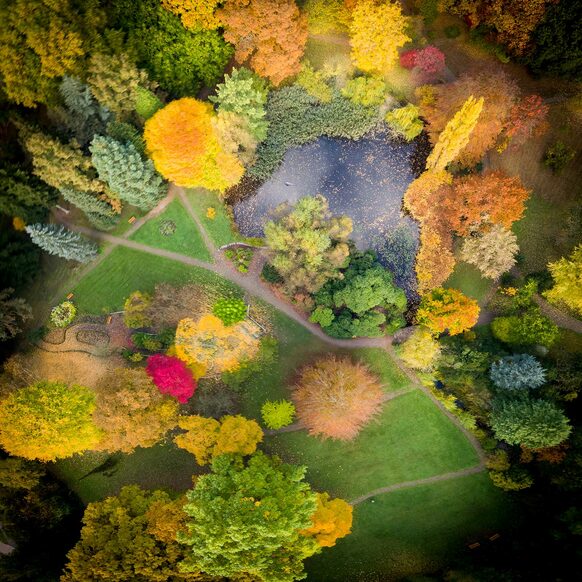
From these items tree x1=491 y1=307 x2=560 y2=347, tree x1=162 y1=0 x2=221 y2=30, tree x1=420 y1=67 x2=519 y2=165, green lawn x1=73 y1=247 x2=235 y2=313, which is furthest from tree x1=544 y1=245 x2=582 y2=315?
tree x1=162 y1=0 x2=221 y2=30

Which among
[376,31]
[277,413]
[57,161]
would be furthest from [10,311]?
[376,31]

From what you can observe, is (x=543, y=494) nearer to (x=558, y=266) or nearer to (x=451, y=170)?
(x=558, y=266)

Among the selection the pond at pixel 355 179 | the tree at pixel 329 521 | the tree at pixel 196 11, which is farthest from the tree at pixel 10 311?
the tree at pixel 329 521

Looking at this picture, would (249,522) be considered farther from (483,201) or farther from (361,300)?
(483,201)

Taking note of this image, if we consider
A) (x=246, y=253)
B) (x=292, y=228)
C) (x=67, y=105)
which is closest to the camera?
(x=67, y=105)

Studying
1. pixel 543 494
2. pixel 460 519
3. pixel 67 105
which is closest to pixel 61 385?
pixel 67 105

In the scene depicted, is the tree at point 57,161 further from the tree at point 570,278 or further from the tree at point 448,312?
the tree at point 570,278
